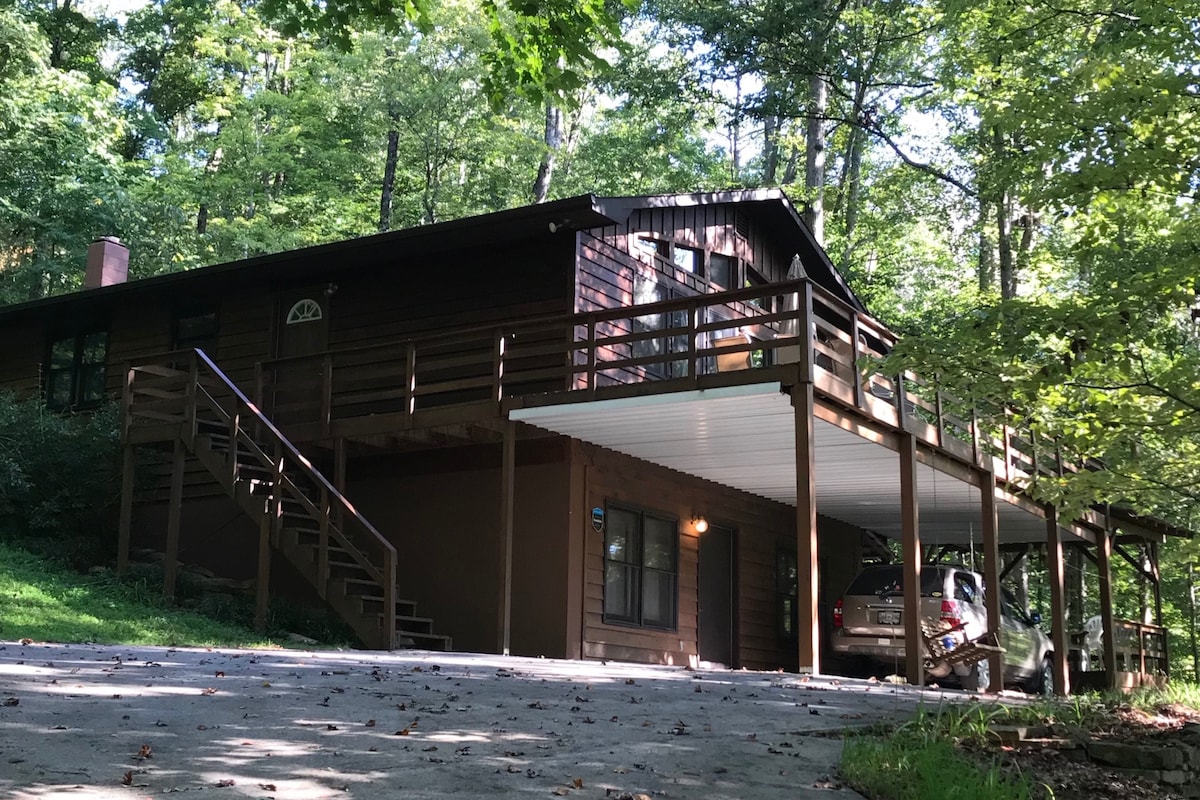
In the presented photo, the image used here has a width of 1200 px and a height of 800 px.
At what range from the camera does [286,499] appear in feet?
47.6

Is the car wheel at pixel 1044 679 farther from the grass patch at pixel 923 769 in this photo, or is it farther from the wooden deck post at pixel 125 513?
the wooden deck post at pixel 125 513

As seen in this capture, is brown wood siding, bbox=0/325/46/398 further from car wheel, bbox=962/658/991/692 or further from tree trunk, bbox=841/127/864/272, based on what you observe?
tree trunk, bbox=841/127/864/272

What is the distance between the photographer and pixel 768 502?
62.9 feet

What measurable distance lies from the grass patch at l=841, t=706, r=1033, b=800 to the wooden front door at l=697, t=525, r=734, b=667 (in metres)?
10.4

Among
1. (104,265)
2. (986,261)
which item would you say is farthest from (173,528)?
(986,261)

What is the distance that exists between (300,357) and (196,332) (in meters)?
4.47

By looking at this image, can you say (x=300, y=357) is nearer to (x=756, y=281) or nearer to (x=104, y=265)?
(x=756, y=281)

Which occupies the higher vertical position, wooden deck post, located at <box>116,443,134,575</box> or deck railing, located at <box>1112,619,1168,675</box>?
wooden deck post, located at <box>116,443,134,575</box>

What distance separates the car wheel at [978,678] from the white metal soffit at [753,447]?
2.75 meters

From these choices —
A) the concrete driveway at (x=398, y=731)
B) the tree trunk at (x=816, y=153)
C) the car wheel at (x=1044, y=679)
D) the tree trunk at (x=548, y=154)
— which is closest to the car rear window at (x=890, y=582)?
the car wheel at (x=1044, y=679)

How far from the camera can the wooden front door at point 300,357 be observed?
16.9m

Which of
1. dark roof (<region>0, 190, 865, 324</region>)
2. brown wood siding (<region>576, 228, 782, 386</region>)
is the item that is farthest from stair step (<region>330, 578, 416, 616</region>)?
dark roof (<region>0, 190, 865, 324</region>)

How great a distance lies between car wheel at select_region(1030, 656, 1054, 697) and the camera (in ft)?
55.7

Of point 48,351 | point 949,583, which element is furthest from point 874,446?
point 48,351
